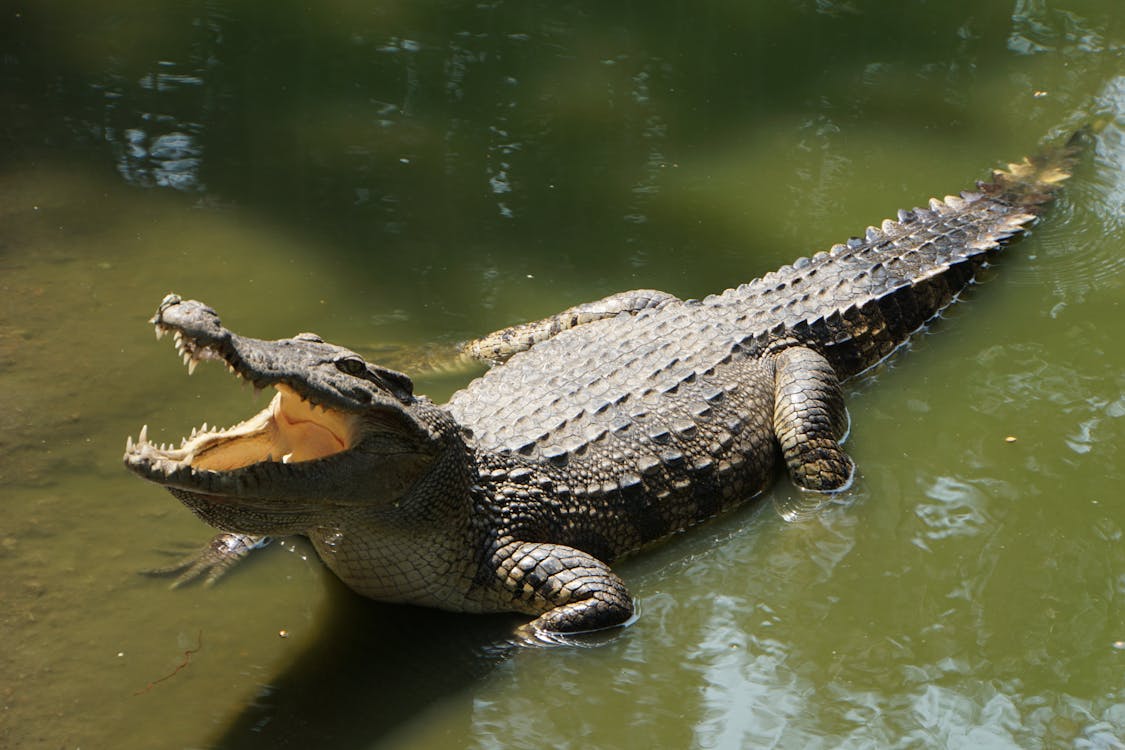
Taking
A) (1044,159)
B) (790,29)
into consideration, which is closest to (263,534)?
(1044,159)

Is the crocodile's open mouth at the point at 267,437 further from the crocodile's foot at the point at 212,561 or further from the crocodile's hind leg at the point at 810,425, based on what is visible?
the crocodile's hind leg at the point at 810,425

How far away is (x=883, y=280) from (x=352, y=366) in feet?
10.1

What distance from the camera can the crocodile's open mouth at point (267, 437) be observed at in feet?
12.2

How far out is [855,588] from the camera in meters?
4.70

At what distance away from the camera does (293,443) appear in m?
4.23

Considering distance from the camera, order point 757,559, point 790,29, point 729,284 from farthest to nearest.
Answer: point 790,29, point 729,284, point 757,559

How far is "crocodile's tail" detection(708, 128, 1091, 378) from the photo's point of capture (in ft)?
18.8

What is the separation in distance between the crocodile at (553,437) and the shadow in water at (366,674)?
0.28 feet

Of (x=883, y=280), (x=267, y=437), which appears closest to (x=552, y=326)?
(x=883, y=280)

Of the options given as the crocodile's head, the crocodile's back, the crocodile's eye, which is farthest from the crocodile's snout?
the crocodile's back

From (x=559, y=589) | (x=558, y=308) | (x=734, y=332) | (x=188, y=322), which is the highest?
(x=188, y=322)

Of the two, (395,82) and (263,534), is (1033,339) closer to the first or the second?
(263,534)

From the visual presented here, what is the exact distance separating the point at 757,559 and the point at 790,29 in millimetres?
5923

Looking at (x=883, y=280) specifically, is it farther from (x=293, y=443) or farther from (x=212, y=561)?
(x=212, y=561)
